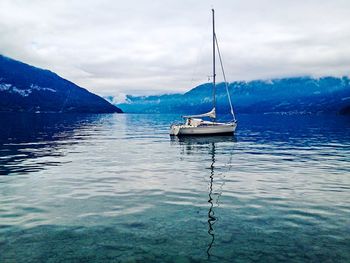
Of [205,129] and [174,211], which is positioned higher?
[205,129]

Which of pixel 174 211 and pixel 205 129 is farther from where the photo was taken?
pixel 205 129

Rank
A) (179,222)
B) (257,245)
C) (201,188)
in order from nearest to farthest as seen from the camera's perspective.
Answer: (257,245) < (179,222) < (201,188)

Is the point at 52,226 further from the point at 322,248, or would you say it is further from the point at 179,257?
the point at 322,248

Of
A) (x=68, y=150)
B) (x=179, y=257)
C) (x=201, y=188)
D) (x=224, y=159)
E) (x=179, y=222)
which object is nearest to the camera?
(x=179, y=257)

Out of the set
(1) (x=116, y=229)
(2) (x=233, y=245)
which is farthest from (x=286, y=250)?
(1) (x=116, y=229)

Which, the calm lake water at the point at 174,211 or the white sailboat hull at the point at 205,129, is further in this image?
the white sailboat hull at the point at 205,129

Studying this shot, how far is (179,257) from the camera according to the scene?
12.9 metres

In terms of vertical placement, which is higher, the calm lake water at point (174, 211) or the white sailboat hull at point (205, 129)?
the white sailboat hull at point (205, 129)

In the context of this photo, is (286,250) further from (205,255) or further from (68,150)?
(68,150)

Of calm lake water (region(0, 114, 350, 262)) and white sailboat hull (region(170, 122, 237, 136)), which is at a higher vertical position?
white sailboat hull (region(170, 122, 237, 136))

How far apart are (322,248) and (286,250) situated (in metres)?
1.47

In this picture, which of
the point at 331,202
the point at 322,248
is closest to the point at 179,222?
the point at 322,248

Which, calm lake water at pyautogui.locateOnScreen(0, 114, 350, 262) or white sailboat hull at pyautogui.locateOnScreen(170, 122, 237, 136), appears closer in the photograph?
calm lake water at pyautogui.locateOnScreen(0, 114, 350, 262)

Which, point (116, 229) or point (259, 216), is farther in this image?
point (259, 216)
